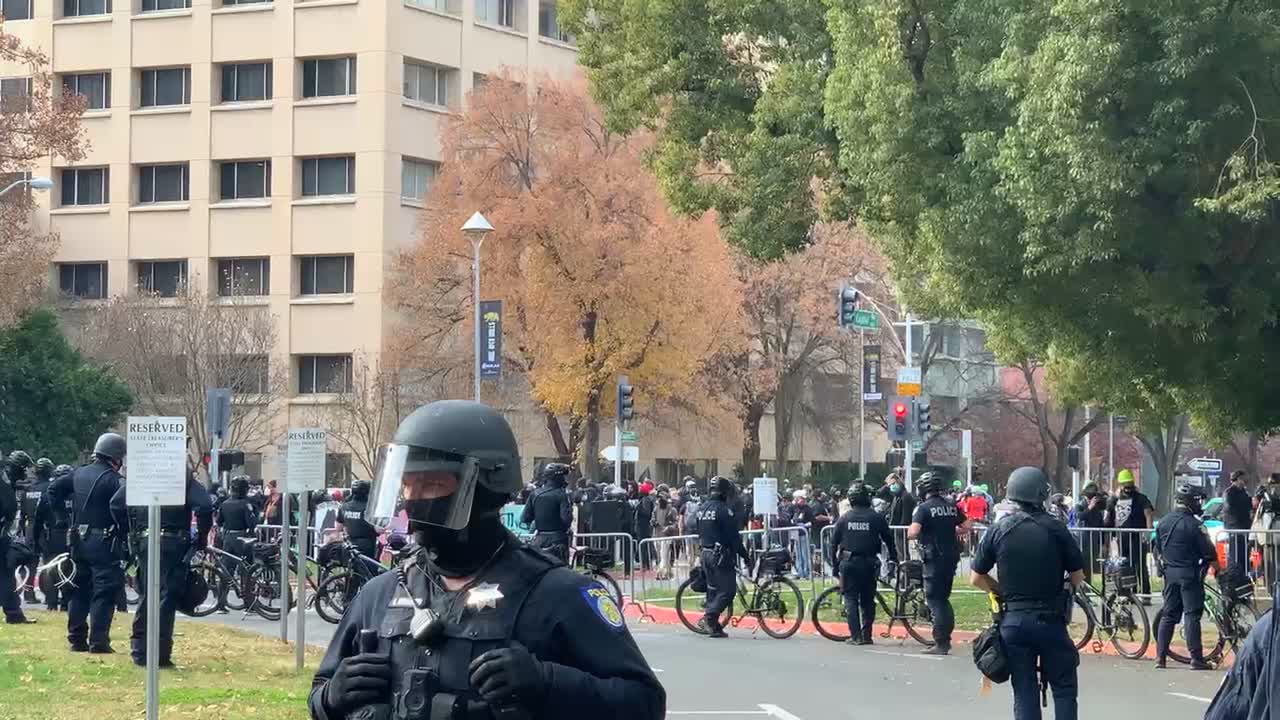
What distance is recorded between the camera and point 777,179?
23828 millimetres

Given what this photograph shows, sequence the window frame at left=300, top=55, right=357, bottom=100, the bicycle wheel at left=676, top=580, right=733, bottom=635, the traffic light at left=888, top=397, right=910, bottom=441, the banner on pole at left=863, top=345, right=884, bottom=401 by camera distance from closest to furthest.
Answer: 1. the bicycle wheel at left=676, top=580, right=733, bottom=635
2. the traffic light at left=888, top=397, right=910, bottom=441
3. the banner on pole at left=863, top=345, right=884, bottom=401
4. the window frame at left=300, top=55, right=357, bottom=100

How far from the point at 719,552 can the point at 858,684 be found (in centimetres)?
526

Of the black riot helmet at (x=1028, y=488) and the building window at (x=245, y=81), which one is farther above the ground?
the building window at (x=245, y=81)

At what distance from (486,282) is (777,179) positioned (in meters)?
30.5

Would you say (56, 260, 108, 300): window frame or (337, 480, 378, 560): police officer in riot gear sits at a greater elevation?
(56, 260, 108, 300): window frame

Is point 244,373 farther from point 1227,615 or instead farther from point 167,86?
point 1227,615

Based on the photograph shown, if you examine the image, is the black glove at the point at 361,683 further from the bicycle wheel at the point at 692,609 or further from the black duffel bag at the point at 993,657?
the bicycle wheel at the point at 692,609

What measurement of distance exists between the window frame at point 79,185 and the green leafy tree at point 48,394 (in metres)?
15.3

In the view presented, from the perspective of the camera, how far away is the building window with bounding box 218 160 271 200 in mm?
64875

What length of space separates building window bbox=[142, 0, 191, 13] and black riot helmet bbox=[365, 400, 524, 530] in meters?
63.2

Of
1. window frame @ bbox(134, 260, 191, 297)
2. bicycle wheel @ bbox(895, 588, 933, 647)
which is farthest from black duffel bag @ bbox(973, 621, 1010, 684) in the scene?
window frame @ bbox(134, 260, 191, 297)

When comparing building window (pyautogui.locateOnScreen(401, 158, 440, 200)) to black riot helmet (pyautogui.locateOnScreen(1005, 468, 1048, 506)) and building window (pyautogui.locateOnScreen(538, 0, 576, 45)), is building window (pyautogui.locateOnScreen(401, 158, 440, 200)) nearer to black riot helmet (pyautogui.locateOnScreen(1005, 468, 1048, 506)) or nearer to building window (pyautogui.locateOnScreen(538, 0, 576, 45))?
building window (pyautogui.locateOnScreen(538, 0, 576, 45))

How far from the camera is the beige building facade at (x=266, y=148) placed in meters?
63.2

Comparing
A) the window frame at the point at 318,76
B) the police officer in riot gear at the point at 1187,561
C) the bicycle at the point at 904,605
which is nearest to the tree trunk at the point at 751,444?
the window frame at the point at 318,76
